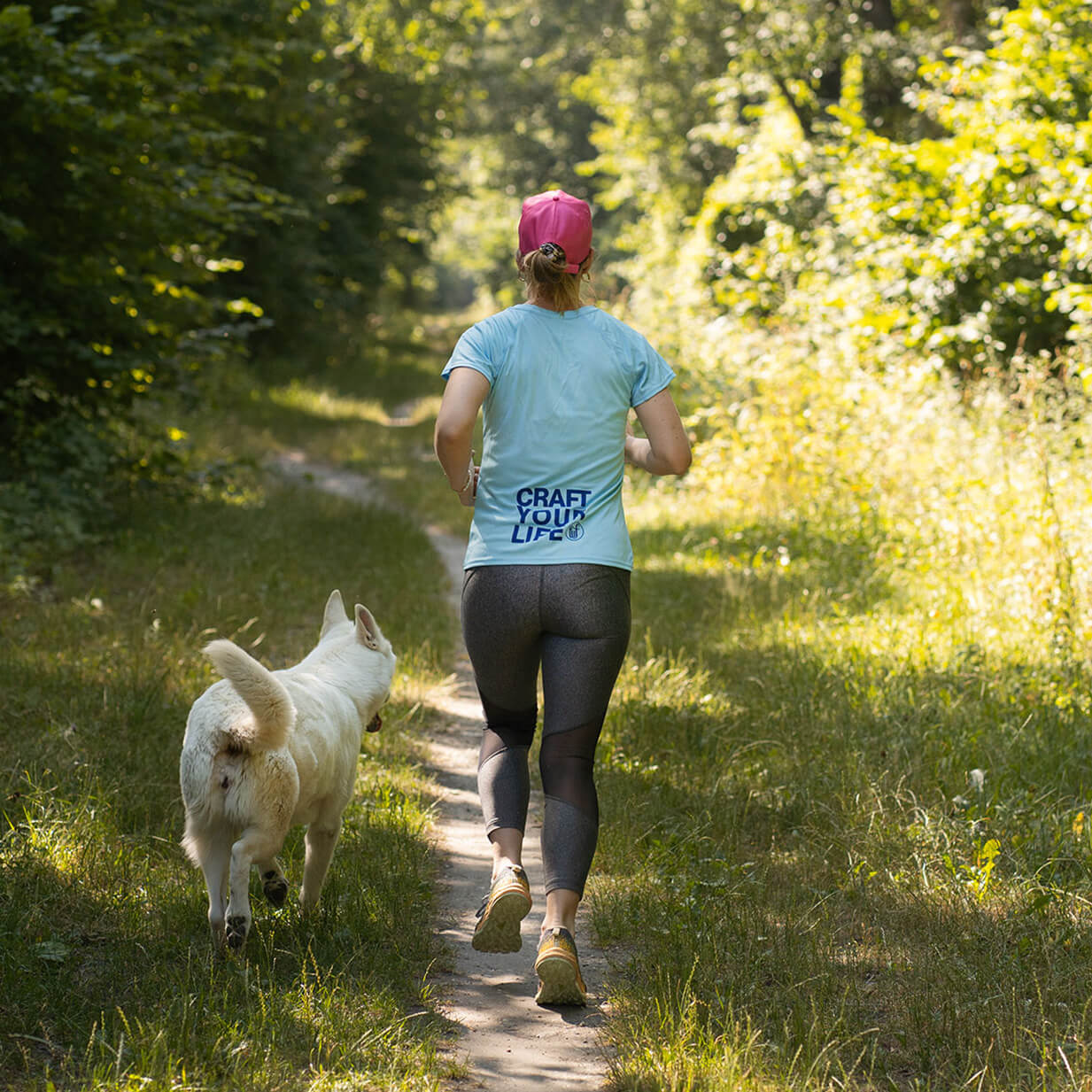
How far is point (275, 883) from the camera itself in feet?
12.2

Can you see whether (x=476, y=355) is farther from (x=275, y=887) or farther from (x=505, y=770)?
(x=275, y=887)

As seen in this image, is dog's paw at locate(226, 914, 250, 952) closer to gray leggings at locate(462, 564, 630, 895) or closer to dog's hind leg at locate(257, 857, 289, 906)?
dog's hind leg at locate(257, 857, 289, 906)

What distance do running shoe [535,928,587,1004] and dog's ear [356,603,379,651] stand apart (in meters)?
1.54

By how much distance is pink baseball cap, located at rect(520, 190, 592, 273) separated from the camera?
10.9 ft

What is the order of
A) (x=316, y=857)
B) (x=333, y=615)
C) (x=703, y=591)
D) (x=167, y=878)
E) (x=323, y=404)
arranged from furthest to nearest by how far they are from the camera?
(x=323, y=404) < (x=703, y=591) < (x=333, y=615) < (x=167, y=878) < (x=316, y=857)

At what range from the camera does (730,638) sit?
24.5ft

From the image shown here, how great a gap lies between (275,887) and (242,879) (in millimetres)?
301

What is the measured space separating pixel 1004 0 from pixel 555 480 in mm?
17642

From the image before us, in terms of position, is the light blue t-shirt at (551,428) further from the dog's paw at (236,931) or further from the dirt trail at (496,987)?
the dirt trail at (496,987)

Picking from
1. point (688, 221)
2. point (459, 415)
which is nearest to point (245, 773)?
point (459, 415)

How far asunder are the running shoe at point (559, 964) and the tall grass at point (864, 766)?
177mm

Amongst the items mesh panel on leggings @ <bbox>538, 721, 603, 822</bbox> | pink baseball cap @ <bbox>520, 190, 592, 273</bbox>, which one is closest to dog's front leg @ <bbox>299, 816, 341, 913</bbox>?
mesh panel on leggings @ <bbox>538, 721, 603, 822</bbox>

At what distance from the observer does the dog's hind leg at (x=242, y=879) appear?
3453 millimetres

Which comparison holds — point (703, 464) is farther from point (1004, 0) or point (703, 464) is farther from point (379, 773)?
point (1004, 0)
